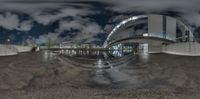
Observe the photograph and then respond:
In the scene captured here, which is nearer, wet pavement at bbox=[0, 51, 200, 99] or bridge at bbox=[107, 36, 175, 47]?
wet pavement at bbox=[0, 51, 200, 99]

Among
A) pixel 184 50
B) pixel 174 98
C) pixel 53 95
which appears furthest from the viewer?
pixel 184 50

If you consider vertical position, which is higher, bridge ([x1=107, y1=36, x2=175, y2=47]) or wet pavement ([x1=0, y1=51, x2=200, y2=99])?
bridge ([x1=107, y1=36, x2=175, y2=47])

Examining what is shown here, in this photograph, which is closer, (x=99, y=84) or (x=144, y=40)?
(x=99, y=84)

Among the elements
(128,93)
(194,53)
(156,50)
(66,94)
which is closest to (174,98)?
(128,93)

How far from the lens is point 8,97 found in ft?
31.0

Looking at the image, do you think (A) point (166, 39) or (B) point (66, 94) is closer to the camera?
(B) point (66, 94)

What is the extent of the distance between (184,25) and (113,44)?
39771mm

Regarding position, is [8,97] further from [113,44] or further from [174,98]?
[113,44]

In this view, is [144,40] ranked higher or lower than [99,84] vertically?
higher

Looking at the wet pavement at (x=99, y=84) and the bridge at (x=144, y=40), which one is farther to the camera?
the bridge at (x=144, y=40)

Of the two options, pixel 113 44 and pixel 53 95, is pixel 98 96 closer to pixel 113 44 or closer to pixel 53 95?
pixel 53 95

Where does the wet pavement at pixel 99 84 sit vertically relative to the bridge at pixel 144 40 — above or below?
below

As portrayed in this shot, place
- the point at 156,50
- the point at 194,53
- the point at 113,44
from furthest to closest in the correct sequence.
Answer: the point at 113,44
the point at 156,50
the point at 194,53

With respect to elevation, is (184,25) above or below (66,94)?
above
